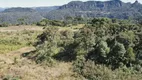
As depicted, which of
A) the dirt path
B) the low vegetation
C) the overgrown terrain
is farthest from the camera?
the low vegetation

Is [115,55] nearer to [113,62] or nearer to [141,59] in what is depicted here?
[113,62]

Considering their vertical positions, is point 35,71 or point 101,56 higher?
point 101,56

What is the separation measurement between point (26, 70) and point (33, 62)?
3.20 m

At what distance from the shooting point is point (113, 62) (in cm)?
2252

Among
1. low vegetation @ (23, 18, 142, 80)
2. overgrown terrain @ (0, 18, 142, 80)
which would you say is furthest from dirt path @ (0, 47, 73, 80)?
low vegetation @ (23, 18, 142, 80)

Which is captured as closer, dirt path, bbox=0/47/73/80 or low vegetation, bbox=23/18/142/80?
dirt path, bbox=0/47/73/80

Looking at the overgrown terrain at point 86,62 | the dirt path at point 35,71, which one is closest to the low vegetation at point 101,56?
the overgrown terrain at point 86,62

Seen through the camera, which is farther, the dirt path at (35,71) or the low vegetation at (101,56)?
the low vegetation at (101,56)

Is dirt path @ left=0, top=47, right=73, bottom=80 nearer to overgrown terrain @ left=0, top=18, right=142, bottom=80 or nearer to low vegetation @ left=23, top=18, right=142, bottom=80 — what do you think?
overgrown terrain @ left=0, top=18, right=142, bottom=80

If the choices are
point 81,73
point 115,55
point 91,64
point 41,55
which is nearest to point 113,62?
point 115,55

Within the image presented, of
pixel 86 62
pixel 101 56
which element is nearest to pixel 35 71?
pixel 86 62

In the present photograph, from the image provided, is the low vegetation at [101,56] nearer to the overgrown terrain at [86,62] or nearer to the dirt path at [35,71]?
the overgrown terrain at [86,62]

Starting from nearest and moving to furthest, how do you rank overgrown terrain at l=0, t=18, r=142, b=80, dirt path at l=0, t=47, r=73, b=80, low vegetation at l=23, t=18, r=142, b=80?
dirt path at l=0, t=47, r=73, b=80 < overgrown terrain at l=0, t=18, r=142, b=80 < low vegetation at l=23, t=18, r=142, b=80

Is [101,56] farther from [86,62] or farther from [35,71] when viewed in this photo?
[35,71]
